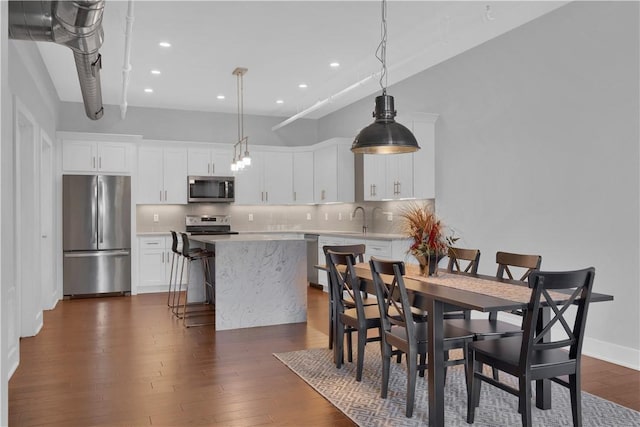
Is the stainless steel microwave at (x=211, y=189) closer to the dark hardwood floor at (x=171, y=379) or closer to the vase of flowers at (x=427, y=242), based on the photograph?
the dark hardwood floor at (x=171, y=379)

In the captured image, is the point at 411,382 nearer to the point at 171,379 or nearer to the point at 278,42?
the point at 171,379

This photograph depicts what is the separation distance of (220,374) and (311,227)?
575 centimetres

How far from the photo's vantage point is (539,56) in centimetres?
472

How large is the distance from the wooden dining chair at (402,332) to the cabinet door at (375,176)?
347 cm

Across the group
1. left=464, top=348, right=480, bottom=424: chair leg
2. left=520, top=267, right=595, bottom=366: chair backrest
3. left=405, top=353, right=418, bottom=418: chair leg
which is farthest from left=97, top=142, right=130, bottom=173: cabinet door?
left=520, top=267, right=595, bottom=366: chair backrest

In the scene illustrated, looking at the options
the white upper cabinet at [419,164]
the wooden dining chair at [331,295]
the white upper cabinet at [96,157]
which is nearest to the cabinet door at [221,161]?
the white upper cabinet at [96,157]

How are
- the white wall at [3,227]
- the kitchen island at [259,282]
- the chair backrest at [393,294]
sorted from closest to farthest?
the white wall at [3,227], the chair backrest at [393,294], the kitchen island at [259,282]

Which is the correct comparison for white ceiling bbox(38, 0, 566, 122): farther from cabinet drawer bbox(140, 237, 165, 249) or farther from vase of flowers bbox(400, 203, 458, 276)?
cabinet drawer bbox(140, 237, 165, 249)

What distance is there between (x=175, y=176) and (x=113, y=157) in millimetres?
1007

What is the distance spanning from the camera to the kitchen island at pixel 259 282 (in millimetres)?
5316

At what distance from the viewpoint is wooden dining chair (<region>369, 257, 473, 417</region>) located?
2.96 meters

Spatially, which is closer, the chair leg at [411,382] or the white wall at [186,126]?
the chair leg at [411,382]

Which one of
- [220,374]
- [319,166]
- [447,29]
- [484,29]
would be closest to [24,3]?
[220,374]

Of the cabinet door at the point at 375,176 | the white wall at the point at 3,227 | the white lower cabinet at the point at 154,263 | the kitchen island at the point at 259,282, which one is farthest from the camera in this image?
the white lower cabinet at the point at 154,263
